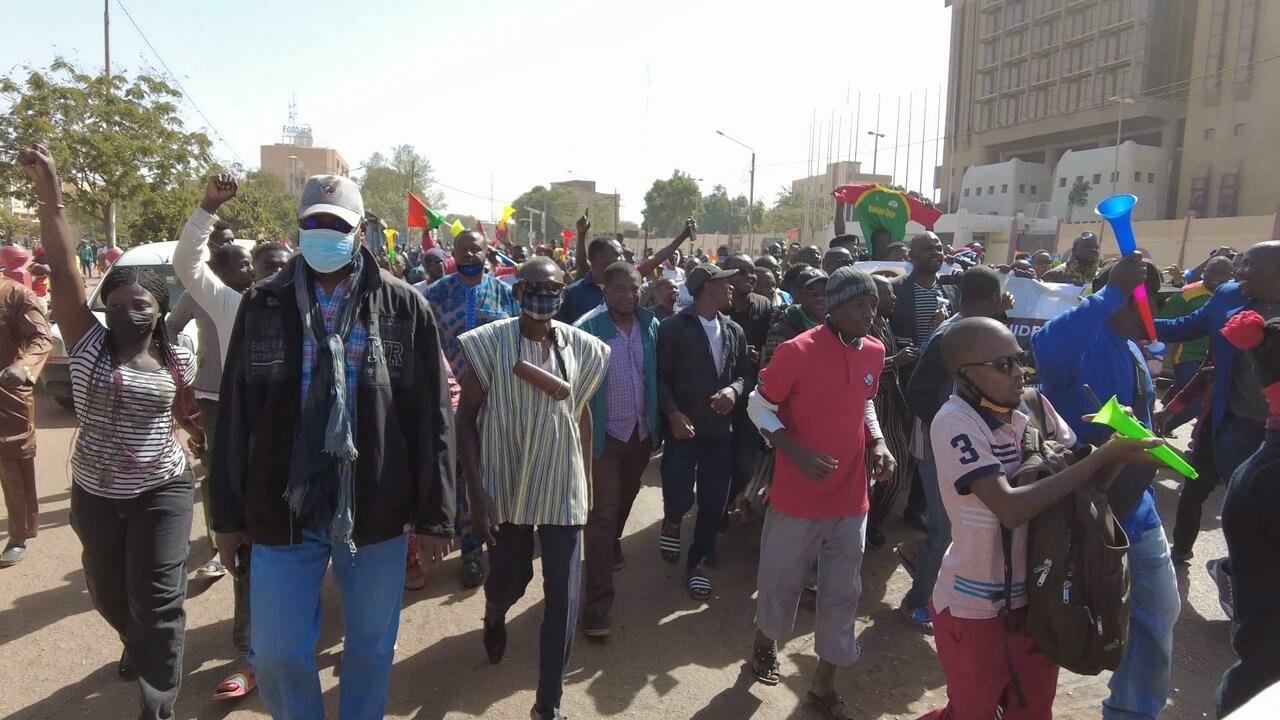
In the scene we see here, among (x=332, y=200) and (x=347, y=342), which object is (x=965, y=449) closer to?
(x=347, y=342)

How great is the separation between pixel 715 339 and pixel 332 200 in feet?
9.09

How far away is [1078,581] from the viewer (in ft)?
7.30

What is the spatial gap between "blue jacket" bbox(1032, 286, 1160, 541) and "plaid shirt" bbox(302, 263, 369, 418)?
272 centimetres

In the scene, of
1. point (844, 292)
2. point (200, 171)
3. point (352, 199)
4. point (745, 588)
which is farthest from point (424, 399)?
Result: point (200, 171)

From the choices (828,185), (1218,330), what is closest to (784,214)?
(828,185)

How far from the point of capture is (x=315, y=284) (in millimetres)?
2559

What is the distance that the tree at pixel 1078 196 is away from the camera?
160 feet

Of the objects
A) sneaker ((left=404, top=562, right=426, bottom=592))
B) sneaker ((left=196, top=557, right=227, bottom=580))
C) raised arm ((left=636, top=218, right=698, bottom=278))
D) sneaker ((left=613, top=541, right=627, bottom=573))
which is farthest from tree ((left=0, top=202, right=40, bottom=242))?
sneaker ((left=613, top=541, right=627, bottom=573))

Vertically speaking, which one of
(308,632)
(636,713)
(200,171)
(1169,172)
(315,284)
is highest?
(1169,172)

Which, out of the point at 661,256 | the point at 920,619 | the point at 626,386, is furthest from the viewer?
the point at 661,256

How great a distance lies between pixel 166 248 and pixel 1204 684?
9.91 meters

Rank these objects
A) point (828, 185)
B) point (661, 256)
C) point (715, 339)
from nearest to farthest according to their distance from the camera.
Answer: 1. point (715, 339)
2. point (661, 256)
3. point (828, 185)

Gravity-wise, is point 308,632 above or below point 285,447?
below

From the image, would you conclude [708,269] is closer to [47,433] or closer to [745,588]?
[745,588]
